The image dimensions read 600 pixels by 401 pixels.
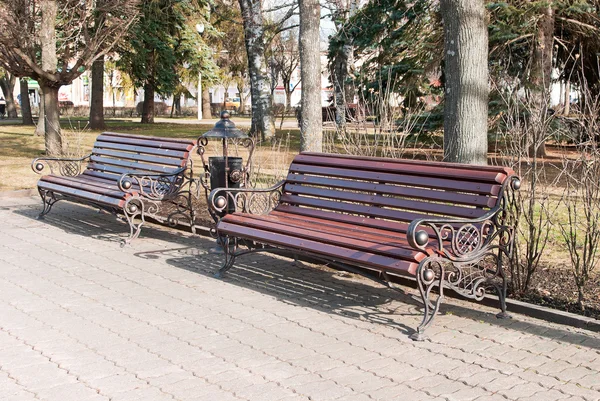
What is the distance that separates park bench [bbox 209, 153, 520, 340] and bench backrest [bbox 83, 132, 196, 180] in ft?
5.46

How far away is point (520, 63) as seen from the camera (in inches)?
674

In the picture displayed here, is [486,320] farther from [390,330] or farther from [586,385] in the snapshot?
[586,385]

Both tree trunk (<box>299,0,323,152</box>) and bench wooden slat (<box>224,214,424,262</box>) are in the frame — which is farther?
tree trunk (<box>299,0,323,152</box>)

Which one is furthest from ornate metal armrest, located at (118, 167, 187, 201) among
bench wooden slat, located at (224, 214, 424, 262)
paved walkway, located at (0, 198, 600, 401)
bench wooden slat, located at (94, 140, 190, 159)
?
bench wooden slat, located at (224, 214, 424, 262)

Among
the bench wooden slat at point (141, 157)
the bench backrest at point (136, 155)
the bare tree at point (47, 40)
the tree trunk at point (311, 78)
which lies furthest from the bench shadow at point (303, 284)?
the bare tree at point (47, 40)

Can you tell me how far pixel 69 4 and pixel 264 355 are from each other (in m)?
15.0

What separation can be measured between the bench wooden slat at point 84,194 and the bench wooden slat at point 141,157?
843 mm

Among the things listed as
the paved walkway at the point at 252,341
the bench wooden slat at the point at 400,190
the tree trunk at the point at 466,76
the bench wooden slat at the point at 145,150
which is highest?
the tree trunk at the point at 466,76

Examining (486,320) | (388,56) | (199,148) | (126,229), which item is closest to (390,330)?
(486,320)

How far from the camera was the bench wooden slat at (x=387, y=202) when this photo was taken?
5152mm

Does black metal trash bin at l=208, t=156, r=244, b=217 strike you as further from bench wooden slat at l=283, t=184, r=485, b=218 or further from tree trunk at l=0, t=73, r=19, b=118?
tree trunk at l=0, t=73, r=19, b=118

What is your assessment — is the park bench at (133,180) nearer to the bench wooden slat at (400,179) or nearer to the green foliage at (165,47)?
the bench wooden slat at (400,179)

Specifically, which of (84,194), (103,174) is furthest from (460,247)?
(103,174)

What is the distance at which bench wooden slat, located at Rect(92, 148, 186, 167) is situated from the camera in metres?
7.97
